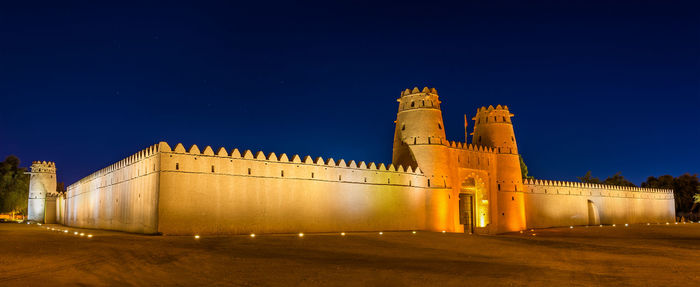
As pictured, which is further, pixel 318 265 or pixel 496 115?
pixel 496 115

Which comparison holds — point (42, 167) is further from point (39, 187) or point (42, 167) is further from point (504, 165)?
point (504, 165)

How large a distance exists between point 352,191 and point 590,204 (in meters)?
27.5

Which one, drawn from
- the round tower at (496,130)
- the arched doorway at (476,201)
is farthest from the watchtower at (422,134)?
the round tower at (496,130)

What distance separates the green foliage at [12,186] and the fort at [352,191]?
11963 mm

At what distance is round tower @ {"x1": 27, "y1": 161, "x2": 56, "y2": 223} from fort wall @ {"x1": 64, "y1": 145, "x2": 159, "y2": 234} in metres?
19.6

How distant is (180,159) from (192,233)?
294 centimetres

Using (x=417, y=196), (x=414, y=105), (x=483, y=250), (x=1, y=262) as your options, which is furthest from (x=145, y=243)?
(x=414, y=105)

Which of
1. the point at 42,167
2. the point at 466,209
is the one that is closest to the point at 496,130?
the point at 466,209

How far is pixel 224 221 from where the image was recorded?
2184cm

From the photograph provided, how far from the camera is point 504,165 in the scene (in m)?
36.2

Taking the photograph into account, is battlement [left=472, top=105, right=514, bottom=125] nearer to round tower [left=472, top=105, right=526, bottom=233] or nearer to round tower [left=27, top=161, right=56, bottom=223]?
round tower [left=472, top=105, right=526, bottom=233]

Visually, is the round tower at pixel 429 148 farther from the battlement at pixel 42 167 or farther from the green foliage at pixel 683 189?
the green foliage at pixel 683 189

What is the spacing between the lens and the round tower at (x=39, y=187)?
5206 cm

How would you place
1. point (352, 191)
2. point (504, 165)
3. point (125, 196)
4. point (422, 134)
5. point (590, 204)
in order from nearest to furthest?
point (125, 196)
point (352, 191)
point (422, 134)
point (504, 165)
point (590, 204)
